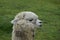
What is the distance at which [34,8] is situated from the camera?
37.9 ft

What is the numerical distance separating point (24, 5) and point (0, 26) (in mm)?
3841

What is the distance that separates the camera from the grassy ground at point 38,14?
7.89m

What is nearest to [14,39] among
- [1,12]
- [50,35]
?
[50,35]

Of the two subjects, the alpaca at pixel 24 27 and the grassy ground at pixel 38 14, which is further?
Answer: the grassy ground at pixel 38 14

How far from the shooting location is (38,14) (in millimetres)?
10180

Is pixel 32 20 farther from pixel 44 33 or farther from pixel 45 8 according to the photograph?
pixel 45 8

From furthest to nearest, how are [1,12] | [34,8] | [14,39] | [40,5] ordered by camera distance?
[40,5] → [34,8] → [1,12] → [14,39]

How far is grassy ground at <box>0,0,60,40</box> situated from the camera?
25.9 ft

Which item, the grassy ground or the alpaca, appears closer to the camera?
the alpaca

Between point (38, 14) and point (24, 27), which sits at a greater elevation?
point (24, 27)

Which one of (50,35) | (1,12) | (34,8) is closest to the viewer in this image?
(50,35)

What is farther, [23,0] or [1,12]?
[23,0]

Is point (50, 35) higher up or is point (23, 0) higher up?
point (23, 0)

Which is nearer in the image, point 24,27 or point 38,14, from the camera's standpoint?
point 24,27
